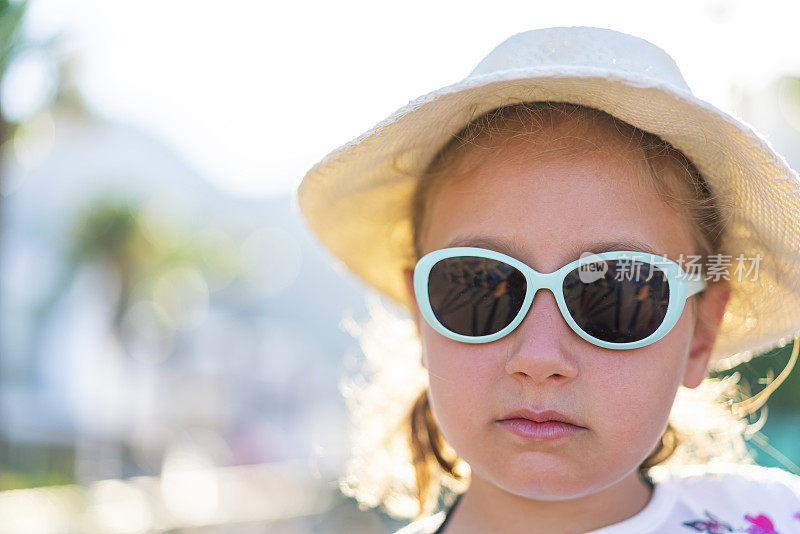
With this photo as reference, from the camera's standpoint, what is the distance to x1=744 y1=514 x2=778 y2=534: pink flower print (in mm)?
1905

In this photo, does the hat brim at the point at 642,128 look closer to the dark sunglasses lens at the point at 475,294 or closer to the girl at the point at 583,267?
the girl at the point at 583,267

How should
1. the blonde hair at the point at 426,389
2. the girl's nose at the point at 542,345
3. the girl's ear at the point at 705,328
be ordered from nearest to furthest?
the girl's nose at the point at 542,345, the blonde hair at the point at 426,389, the girl's ear at the point at 705,328

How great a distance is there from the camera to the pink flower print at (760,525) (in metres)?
1.91

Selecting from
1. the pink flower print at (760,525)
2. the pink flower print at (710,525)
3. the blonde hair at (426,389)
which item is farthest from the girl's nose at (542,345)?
the pink flower print at (760,525)

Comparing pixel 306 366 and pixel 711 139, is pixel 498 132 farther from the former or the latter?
pixel 306 366

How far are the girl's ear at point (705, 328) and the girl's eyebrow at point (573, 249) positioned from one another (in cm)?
34

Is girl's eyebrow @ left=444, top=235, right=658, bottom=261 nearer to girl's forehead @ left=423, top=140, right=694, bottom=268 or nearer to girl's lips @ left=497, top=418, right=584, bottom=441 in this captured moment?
girl's forehead @ left=423, top=140, right=694, bottom=268

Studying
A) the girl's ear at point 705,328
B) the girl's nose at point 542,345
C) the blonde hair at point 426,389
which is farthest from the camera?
the girl's ear at point 705,328

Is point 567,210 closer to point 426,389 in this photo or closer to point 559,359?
point 559,359

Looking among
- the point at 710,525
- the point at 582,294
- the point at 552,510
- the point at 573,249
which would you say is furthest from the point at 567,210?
the point at 710,525

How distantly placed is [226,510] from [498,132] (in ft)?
33.0

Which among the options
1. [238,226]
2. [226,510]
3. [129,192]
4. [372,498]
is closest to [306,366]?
[238,226]

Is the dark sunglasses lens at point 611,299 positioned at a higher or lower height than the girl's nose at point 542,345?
higher

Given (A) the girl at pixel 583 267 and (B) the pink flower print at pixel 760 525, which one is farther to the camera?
Result: (B) the pink flower print at pixel 760 525
